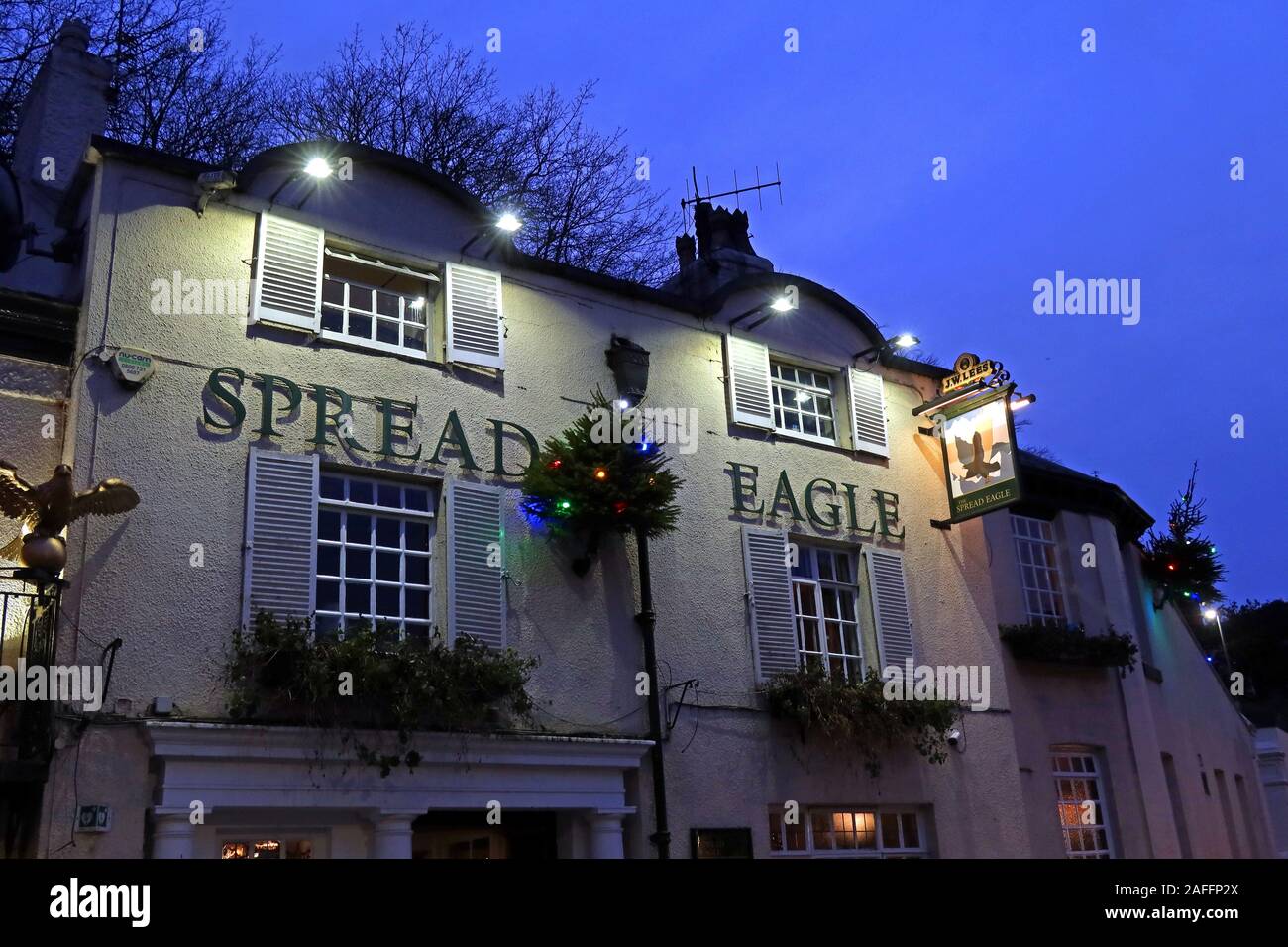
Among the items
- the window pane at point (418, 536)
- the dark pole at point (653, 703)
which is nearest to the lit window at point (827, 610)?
the dark pole at point (653, 703)

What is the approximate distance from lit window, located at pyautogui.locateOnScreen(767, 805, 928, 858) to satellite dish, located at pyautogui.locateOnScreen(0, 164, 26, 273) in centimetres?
853

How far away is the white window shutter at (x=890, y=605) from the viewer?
Result: 13.4m

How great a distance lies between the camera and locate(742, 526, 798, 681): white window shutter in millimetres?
12531

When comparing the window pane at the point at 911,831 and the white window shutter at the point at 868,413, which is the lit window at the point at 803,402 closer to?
the white window shutter at the point at 868,413

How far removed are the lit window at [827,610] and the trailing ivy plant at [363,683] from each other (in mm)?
3869

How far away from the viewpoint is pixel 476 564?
10977 millimetres

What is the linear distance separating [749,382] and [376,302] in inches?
167

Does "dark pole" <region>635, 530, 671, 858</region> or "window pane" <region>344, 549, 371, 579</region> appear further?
"dark pole" <region>635, 530, 671, 858</region>

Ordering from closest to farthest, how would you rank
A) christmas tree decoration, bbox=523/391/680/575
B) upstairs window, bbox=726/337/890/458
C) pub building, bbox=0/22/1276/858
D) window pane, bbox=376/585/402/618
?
pub building, bbox=0/22/1276/858 → window pane, bbox=376/585/402/618 → christmas tree decoration, bbox=523/391/680/575 → upstairs window, bbox=726/337/890/458

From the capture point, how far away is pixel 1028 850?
1377 cm

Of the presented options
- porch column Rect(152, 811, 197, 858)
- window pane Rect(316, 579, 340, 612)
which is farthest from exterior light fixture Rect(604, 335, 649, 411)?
porch column Rect(152, 811, 197, 858)

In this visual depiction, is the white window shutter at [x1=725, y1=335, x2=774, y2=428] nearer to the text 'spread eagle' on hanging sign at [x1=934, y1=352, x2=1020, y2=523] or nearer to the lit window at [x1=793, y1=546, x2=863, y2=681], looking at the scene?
the lit window at [x1=793, y1=546, x2=863, y2=681]
